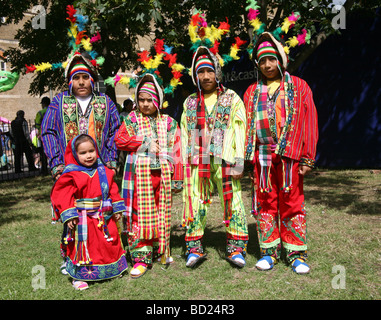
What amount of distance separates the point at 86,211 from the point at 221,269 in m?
1.48

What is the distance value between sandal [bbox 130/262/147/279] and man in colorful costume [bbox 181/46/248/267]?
0.45 meters

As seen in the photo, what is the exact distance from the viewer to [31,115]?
99.0 feet

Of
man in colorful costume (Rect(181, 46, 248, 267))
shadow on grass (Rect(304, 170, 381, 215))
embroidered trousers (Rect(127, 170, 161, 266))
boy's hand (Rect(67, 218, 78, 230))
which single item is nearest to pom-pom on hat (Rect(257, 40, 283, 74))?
man in colorful costume (Rect(181, 46, 248, 267))

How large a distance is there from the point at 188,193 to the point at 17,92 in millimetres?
29457

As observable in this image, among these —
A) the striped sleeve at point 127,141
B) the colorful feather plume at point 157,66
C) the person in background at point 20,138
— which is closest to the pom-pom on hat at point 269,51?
the colorful feather plume at point 157,66

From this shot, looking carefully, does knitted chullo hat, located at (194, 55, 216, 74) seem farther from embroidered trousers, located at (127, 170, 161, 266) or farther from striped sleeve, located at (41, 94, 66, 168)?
striped sleeve, located at (41, 94, 66, 168)

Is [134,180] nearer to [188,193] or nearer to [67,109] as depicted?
[188,193]

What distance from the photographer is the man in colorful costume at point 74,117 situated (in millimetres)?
3775

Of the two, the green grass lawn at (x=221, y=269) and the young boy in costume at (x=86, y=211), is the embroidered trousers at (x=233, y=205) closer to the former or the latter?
the green grass lawn at (x=221, y=269)

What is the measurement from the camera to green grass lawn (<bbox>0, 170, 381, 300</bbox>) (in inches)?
130

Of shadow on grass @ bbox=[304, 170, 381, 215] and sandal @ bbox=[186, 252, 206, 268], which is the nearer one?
sandal @ bbox=[186, 252, 206, 268]

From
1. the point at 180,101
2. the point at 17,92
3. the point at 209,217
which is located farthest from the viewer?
the point at 17,92

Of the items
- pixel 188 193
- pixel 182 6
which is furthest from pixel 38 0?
pixel 188 193

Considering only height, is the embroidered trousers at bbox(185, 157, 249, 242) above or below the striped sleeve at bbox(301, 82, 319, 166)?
below
